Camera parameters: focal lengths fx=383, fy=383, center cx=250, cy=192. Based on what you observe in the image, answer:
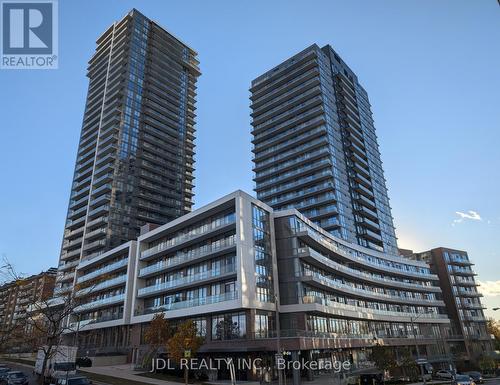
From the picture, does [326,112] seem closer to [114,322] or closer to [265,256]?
[265,256]

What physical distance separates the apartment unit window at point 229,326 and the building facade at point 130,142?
51010 mm

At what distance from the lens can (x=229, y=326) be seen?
153ft

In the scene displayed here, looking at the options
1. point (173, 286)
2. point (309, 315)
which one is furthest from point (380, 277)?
point (173, 286)

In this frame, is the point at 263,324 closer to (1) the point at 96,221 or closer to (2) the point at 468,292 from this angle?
(1) the point at 96,221

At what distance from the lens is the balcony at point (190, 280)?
4838 centimetres

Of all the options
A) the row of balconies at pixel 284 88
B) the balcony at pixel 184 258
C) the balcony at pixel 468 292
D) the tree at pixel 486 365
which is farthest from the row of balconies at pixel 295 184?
the balcony at pixel 468 292

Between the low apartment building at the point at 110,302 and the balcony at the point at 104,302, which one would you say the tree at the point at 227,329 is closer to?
the low apartment building at the point at 110,302

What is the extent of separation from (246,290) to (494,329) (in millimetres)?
128124

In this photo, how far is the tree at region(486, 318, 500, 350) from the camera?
111m

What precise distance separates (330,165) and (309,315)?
43.2 metres

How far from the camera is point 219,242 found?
51.2 meters

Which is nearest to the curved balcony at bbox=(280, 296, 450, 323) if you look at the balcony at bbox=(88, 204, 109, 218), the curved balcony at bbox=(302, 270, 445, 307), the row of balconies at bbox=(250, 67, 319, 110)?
the curved balcony at bbox=(302, 270, 445, 307)

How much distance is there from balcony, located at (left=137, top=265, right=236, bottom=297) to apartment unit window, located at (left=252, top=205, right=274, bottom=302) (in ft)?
12.5

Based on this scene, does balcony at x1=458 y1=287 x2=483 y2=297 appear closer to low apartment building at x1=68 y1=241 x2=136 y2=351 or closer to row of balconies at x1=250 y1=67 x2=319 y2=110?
row of balconies at x1=250 y1=67 x2=319 y2=110
